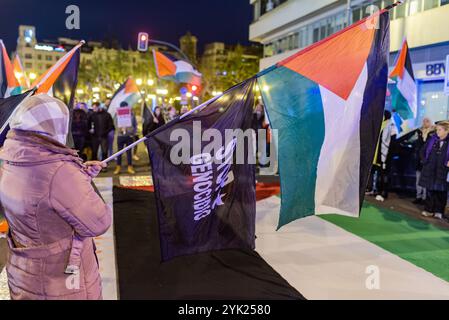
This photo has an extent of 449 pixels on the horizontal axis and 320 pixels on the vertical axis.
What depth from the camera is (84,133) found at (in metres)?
11.9

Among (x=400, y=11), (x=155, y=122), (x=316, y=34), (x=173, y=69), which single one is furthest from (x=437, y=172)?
(x=316, y=34)

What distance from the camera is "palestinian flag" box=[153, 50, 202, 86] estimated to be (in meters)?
14.1

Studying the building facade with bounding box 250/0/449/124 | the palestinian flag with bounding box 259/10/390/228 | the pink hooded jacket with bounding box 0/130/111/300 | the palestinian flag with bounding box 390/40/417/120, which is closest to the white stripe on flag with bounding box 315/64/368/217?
the palestinian flag with bounding box 259/10/390/228

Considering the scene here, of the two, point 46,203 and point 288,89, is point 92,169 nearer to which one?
point 46,203

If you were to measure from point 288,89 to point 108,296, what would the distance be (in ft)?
9.22

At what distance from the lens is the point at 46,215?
2154 millimetres

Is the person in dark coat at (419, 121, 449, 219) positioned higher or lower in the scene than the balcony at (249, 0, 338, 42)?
lower

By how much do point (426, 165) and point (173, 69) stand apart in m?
9.23

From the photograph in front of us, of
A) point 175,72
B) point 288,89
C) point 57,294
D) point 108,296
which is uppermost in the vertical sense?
point 175,72

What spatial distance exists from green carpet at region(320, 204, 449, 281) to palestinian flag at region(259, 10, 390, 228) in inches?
56.0

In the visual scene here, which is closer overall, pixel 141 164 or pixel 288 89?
pixel 288 89

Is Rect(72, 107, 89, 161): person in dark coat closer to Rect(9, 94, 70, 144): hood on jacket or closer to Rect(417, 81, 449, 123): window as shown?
Rect(9, 94, 70, 144): hood on jacket
